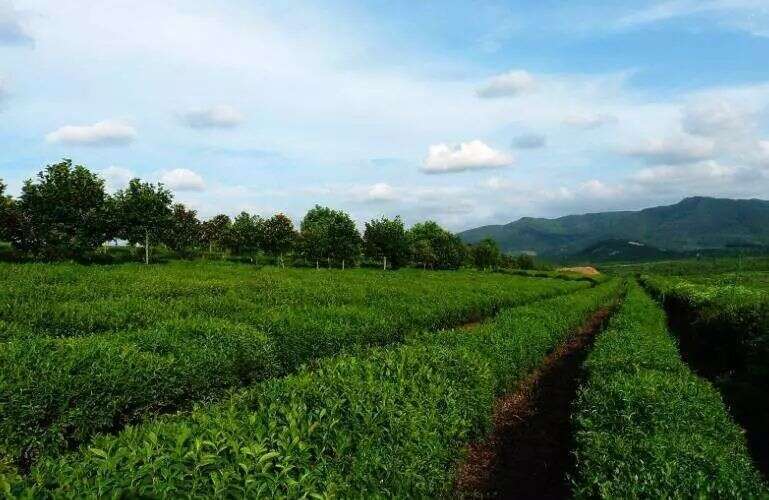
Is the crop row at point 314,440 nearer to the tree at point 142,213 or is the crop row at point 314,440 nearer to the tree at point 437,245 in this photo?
the tree at point 142,213

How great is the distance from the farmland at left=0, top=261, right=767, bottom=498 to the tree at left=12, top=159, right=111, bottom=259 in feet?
108

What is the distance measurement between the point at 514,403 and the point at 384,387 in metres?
8.52

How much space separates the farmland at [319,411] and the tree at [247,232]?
56.2m

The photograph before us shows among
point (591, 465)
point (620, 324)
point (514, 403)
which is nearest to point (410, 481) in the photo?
point (591, 465)

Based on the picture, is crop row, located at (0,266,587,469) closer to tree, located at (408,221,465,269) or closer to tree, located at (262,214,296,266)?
tree, located at (262,214,296,266)

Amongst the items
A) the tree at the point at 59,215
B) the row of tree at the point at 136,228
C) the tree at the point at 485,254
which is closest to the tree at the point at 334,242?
the row of tree at the point at 136,228

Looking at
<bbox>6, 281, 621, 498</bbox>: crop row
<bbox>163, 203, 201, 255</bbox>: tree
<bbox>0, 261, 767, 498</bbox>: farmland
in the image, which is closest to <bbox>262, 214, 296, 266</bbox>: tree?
<bbox>163, 203, 201, 255</bbox>: tree

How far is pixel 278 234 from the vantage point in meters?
74.6

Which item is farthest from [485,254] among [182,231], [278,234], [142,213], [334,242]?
[142,213]

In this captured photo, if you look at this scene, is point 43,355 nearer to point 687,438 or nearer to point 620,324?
point 687,438

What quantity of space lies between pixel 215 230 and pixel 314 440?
9121 centimetres

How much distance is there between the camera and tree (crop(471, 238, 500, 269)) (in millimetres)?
116875

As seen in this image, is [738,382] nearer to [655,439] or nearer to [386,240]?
[655,439]

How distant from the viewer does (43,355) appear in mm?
8984
